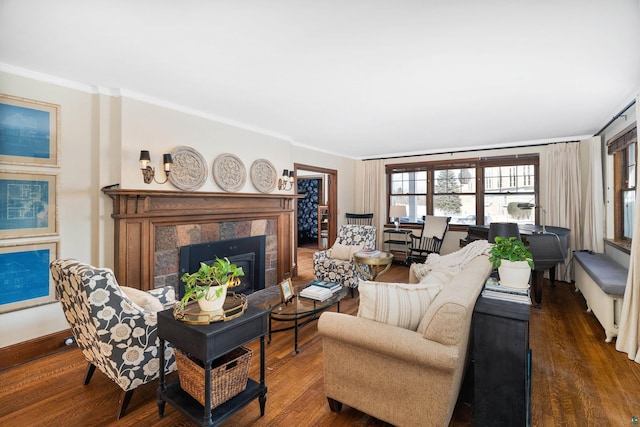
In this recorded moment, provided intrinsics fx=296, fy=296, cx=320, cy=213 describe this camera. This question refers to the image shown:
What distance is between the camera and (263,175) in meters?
4.42

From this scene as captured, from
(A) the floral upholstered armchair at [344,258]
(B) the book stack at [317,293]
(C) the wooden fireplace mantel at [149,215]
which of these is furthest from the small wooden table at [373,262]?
(C) the wooden fireplace mantel at [149,215]

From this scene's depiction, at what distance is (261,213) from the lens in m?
4.34

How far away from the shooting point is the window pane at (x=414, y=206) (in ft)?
21.8

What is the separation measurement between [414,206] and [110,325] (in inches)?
239

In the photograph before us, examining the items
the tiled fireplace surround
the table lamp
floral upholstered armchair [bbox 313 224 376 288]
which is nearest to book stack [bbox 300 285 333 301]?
floral upholstered armchair [bbox 313 224 376 288]

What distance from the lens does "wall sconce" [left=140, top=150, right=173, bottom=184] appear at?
294cm

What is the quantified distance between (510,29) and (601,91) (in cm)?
189

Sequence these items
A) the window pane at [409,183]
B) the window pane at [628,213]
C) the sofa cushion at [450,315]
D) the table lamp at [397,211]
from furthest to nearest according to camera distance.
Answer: the window pane at [409,183], the table lamp at [397,211], the window pane at [628,213], the sofa cushion at [450,315]

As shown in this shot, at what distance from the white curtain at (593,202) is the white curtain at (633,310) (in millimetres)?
2169

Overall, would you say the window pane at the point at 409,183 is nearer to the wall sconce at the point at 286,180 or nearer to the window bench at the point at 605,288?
the wall sconce at the point at 286,180

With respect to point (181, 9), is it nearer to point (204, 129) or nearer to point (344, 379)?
point (204, 129)

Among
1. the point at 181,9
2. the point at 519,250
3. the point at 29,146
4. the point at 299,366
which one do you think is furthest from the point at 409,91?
the point at 29,146

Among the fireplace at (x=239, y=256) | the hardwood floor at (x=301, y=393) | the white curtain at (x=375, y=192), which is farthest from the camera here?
the white curtain at (x=375, y=192)

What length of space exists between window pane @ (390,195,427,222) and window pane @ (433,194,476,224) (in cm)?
24
